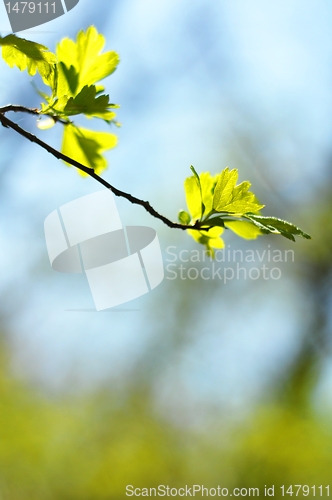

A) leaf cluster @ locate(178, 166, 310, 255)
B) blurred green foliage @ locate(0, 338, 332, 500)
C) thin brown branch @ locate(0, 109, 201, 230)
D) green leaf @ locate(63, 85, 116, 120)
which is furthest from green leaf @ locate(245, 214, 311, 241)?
blurred green foliage @ locate(0, 338, 332, 500)

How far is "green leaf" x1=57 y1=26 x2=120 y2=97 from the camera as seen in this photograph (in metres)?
0.51

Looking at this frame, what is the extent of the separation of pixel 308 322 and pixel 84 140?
285cm

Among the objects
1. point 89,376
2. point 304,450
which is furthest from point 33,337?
point 304,450

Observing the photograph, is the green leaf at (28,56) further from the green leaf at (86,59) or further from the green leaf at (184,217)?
the green leaf at (184,217)

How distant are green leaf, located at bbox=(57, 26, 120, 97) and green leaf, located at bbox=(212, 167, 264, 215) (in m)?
0.22

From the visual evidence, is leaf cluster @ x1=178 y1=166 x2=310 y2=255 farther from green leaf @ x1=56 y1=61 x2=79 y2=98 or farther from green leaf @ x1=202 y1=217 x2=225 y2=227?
green leaf @ x1=56 y1=61 x2=79 y2=98

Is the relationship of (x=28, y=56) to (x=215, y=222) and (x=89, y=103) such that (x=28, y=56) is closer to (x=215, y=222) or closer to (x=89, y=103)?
(x=89, y=103)

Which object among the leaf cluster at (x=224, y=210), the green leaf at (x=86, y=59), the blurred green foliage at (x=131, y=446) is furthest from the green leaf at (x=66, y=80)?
the blurred green foliage at (x=131, y=446)

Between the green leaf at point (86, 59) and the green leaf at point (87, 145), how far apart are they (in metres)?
0.07

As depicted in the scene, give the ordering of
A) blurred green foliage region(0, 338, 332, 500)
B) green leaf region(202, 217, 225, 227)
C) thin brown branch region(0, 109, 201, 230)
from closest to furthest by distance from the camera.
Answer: thin brown branch region(0, 109, 201, 230) < green leaf region(202, 217, 225, 227) < blurred green foliage region(0, 338, 332, 500)

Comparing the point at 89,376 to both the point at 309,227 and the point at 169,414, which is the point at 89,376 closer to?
the point at 169,414

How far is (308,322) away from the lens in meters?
3.05

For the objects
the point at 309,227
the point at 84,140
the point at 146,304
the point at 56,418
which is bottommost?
the point at 56,418

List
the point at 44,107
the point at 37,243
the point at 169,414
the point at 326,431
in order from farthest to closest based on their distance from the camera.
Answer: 1. the point at 169,414
2. the point at 326,431
3. the point at 37,243
4. the point at 44,107
